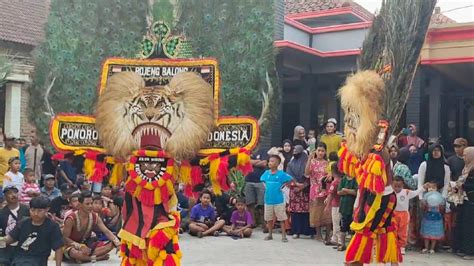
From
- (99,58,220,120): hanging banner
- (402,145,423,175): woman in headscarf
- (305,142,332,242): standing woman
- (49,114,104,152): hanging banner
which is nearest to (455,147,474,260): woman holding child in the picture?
(402,145,423,175): woman in headscarf

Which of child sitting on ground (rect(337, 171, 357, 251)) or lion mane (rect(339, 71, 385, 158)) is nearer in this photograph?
lion mane (rect(339, 71, 385, 158))

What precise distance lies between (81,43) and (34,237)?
5825mm

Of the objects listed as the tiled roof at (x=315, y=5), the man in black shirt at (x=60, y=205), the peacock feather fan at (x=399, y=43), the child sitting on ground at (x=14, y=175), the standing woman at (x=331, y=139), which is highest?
the tiled roof at (x=315, y=5)

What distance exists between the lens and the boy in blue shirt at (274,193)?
8961 millimetres

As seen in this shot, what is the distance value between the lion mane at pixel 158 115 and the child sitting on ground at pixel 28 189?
4.13 metres

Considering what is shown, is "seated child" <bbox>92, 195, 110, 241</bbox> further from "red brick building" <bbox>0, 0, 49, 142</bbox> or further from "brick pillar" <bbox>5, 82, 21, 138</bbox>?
"brick pillar" <bbox>5, 82, 21, 138</bbox>

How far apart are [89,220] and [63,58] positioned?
4676 mm

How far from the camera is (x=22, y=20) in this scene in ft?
53.6

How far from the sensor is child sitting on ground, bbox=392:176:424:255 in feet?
24.4

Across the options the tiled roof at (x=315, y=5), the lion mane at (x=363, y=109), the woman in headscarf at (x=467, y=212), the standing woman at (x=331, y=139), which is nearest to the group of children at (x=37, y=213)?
the lion mane at (x=363, y=109)

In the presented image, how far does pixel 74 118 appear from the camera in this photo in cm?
496

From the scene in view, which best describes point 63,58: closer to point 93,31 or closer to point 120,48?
point 93,31

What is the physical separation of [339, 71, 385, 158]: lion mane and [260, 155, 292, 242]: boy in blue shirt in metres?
3.36

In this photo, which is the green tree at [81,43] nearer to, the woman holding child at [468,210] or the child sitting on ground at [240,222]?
the child sitting on ground at [240,222]
